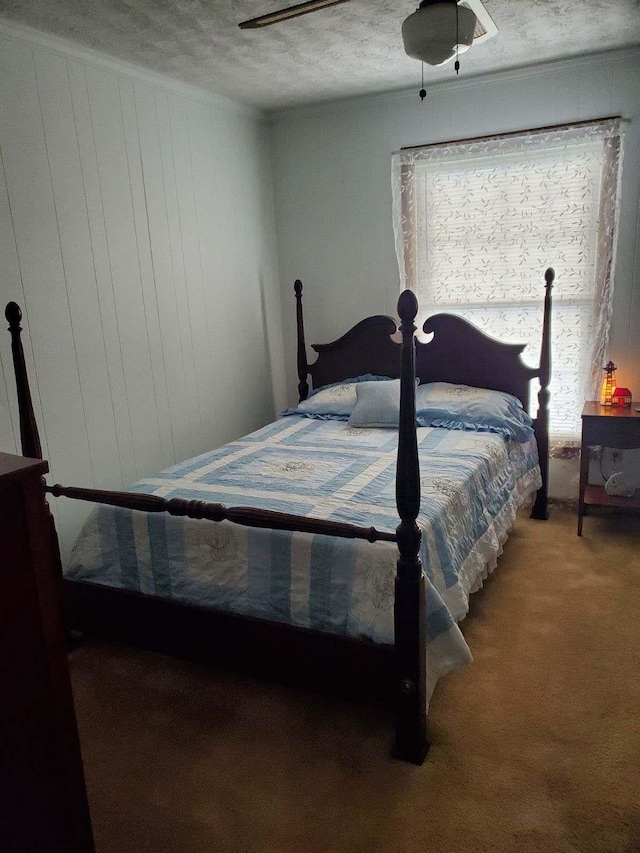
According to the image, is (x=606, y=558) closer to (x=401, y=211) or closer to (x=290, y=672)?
(x=290, y=672)

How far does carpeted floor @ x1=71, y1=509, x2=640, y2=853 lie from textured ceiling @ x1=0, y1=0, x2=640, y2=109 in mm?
2600

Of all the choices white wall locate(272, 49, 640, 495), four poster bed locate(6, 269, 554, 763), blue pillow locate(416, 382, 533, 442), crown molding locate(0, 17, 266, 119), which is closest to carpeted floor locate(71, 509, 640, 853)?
four poster bed locate(6, 269, 554, 763)

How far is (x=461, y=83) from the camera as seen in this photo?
3.69 meters

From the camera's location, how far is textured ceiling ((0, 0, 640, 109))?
253 centimetres

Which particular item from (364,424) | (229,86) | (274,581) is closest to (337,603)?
(274,581)

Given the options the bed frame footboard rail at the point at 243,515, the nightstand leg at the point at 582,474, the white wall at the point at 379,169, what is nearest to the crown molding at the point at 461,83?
the white wall at the point at 379,169

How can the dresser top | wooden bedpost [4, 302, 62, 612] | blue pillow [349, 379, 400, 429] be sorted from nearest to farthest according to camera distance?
wooden bedpost [4, 302, 62, 612] < the dresser top < blue pillow [349, 379, 400, 429]

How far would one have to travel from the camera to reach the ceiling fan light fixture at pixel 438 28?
79.2 inches

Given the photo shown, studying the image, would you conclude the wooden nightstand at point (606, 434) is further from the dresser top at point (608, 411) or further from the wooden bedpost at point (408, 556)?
the wooden bedpost at point (408, 556)

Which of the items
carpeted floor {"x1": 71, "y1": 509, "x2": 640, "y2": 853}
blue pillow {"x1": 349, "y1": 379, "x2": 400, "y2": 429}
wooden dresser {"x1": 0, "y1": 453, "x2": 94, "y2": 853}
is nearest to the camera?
wooden dresser {"x1": 0, "y1": 453, "x2": 94, "y2": 853}

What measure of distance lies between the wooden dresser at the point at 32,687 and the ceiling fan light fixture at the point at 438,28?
6.34ft

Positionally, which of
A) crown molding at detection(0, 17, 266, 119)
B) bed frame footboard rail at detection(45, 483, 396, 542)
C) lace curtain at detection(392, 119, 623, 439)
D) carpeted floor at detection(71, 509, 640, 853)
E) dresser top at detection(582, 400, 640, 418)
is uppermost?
crown molding at detection(0, 17, 266, 119)

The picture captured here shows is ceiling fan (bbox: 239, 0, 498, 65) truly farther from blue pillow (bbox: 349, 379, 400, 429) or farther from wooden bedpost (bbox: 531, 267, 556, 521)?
blue pillow (bbox: 349, 379, 400, 429)

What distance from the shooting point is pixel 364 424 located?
3506mm
